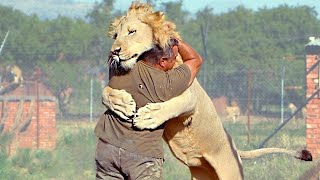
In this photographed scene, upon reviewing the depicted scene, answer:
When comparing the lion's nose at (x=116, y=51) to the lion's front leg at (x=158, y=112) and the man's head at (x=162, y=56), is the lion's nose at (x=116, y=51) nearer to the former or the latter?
the man's head at (x=162, y=56)

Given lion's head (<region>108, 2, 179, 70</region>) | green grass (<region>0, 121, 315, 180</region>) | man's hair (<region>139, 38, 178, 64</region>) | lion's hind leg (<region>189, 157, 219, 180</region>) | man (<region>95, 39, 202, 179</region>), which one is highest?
lion's head (<region>108, 2, 179, 70</region>)

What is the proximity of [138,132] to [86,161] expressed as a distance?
856cm

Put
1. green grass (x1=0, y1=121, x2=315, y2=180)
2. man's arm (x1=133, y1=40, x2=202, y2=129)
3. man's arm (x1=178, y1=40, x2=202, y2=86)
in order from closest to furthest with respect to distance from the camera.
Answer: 1. man's arm (x1=133, y1=40, x2=202, y2=129)
2. man's arm (x1=178, y1=40, x2=202, y2=86)
3. green grass (x1=0, y1=121, x2=315, y2=180)

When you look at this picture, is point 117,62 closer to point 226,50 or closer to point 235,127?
point 235,127

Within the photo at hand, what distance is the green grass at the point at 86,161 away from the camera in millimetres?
12367

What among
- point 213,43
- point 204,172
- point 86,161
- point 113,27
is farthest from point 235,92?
point 113,27

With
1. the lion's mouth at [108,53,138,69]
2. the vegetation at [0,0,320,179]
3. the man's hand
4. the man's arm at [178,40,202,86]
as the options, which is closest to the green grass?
the vegetation at [0,0,320,179]

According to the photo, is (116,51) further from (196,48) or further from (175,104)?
(196,48)

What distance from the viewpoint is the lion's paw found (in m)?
5.41

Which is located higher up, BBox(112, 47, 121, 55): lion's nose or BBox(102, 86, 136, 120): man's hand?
BBox(112, 47, 121, 55): lion's nose

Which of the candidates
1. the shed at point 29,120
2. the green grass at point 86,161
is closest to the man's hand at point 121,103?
the green grass at point 86,161

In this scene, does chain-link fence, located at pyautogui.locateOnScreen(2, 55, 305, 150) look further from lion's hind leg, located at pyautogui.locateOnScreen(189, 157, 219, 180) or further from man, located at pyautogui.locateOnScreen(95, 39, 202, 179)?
man, located at pyautogui.locateOnScreen(95, 39, 202, 179)

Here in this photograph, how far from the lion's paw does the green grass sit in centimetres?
645

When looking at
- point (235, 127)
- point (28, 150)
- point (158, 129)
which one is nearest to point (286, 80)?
point (235, 127)
